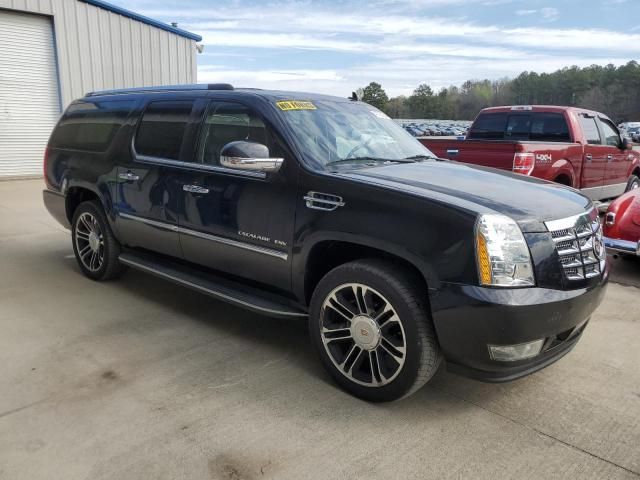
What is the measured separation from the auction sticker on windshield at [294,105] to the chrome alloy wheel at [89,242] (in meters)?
2.36

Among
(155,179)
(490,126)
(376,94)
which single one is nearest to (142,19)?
(490,126)

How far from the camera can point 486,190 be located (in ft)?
9.98

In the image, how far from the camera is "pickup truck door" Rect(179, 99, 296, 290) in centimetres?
335

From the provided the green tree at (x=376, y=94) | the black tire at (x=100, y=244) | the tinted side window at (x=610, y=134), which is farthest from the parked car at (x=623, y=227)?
the green tree at (x=376, y=94)

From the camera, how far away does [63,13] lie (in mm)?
12992

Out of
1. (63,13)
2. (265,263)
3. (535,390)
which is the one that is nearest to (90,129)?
(265,263)

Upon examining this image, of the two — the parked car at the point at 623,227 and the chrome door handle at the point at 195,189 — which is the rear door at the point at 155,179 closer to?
the chrome door handle at the point at 195,189

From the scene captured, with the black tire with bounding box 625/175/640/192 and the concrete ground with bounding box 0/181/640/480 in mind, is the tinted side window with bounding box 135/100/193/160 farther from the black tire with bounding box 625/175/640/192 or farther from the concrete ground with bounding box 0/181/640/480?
the black tire with bounding box 625/175/640/192

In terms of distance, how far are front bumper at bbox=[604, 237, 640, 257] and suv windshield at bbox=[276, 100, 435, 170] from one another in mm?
2639

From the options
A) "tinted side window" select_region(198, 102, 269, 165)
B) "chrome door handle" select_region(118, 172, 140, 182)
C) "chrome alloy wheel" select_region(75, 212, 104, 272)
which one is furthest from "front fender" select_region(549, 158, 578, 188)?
"chrome alloy wheel" select_region(75, 212, 104, 272)

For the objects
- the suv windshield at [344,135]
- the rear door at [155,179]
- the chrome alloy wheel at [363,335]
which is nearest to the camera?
the chrome alloy wheel at [363,335]

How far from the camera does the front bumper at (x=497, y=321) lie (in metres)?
2.54

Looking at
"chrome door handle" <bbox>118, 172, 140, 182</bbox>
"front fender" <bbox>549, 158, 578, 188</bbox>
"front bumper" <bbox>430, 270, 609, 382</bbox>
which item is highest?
"chrome door handle" <bbox>118, 172, 140, 182</bbox>

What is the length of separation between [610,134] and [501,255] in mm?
8009
